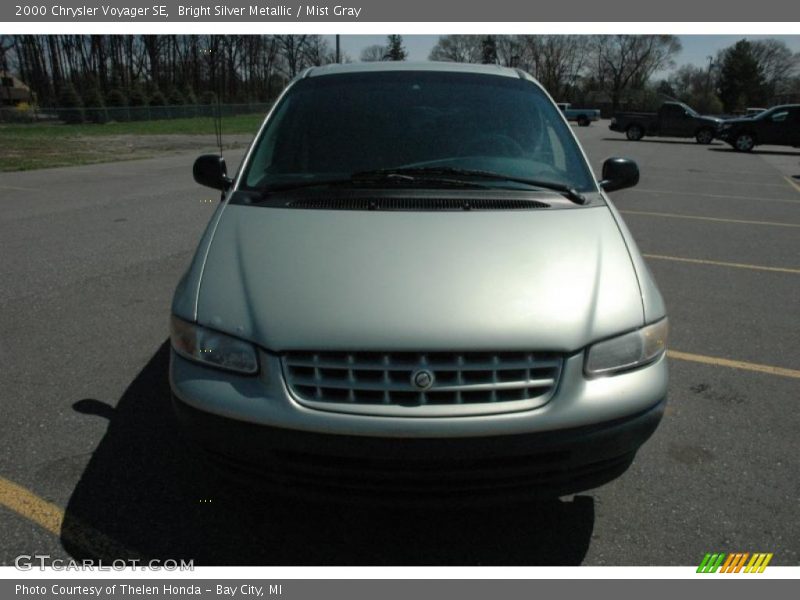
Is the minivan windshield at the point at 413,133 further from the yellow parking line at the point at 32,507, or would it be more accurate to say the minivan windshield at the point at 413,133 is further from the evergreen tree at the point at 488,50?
the evergreen tree at the point at 488,50

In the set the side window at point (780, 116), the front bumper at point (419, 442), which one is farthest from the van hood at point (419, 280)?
the side window at point (780, 116)

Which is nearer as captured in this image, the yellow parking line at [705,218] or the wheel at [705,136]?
the yellow parking line at [705,218]

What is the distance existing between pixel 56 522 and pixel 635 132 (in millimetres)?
31280

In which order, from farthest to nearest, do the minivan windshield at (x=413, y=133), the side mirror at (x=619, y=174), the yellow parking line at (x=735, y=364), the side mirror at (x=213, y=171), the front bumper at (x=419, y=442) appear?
the yellow parking line at (x=735, y=364) < the side mirror at (x=619, y=174) < the side mirror at (x=213, y=171) < the minivan windshield at (x=413, y=133) < the front bumper at (x=419, y=442)

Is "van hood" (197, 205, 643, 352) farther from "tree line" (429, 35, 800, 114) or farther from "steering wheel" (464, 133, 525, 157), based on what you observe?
"tree line" (429, 35, 800, 114)

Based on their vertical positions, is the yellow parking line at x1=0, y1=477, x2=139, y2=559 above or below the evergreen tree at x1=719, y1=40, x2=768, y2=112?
above

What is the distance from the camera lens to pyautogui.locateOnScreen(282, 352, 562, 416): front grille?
210 cm

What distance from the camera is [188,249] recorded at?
698cm

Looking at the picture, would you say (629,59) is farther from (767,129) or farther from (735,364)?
(735,364)

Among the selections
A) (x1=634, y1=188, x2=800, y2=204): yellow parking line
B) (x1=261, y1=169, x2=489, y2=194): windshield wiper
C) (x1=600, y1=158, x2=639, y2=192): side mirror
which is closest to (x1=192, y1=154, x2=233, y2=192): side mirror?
(x1=261, y1=169, x2=489, y2=194): windshield wiper

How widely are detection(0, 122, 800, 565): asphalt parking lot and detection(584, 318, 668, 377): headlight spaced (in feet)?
2.24

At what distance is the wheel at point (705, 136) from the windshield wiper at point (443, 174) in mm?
29536

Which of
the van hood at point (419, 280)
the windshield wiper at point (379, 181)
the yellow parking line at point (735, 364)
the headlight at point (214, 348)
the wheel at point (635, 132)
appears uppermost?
the windshield wiper at point (379, 181)

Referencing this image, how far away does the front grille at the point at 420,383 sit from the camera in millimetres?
2100
